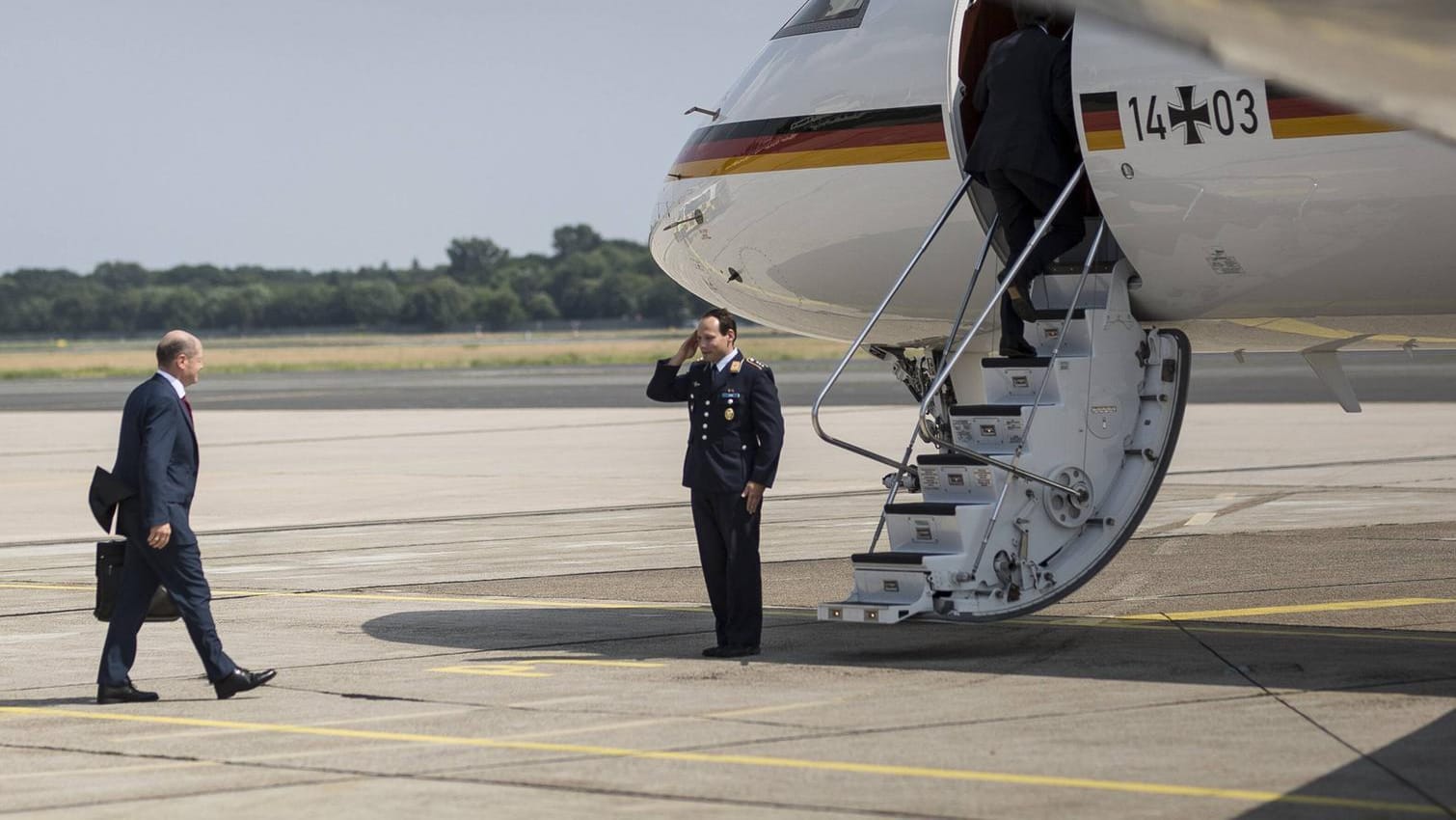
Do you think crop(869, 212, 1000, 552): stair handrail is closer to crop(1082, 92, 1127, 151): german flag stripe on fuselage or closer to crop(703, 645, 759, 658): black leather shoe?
crop(1082, 92, 1127, 151): german flag stripe on fuselage

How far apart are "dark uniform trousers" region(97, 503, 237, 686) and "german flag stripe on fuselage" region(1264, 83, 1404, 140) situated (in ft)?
21.9

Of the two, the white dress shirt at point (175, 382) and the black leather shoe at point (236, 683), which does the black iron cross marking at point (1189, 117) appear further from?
the black leather shoe at point (236, 683)

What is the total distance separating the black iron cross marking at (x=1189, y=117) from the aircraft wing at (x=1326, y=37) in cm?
715

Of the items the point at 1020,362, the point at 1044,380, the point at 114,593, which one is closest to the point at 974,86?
the point at 1020,362

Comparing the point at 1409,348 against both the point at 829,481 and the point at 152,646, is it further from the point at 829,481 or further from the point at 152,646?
the point at 829,481

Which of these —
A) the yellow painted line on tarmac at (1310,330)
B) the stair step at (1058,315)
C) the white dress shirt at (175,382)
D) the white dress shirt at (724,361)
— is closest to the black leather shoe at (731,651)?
the white dress shirt at (724,361)

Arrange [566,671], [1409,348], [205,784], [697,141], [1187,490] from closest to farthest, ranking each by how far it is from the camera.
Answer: [205,784] → [566,671] → [1409,348] → [697,141] → [1187,490]

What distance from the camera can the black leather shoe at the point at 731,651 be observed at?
1155 centimetres

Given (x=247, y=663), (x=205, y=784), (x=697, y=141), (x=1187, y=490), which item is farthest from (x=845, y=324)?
(x=1187, y=490)

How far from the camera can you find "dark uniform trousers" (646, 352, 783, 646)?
37.9 ft

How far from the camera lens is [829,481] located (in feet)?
83.4

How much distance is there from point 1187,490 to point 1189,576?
7.96 meters

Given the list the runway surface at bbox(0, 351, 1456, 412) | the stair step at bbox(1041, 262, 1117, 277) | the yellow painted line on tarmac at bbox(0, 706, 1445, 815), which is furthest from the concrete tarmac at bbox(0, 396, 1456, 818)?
the runway surface at bbox(0, 351, 1456, 412)

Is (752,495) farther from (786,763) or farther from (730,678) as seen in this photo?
(786,763)
